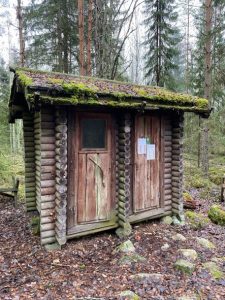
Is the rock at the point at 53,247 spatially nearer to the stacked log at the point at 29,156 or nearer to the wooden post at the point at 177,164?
the stacked log at the point at 29,156

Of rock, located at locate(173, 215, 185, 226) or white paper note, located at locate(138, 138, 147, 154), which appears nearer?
white paper note, located at locate(138, 138, 147, 154)

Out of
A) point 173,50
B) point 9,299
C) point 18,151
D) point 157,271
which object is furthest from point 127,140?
point 18,151

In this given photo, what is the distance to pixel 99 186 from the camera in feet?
19.6

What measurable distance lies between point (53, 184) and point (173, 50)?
13765 mm

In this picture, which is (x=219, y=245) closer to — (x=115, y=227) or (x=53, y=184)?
(x=115, y=227)

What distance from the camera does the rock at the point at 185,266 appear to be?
470cm

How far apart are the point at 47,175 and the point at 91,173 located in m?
0.99

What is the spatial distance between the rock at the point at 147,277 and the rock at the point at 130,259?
48 cm

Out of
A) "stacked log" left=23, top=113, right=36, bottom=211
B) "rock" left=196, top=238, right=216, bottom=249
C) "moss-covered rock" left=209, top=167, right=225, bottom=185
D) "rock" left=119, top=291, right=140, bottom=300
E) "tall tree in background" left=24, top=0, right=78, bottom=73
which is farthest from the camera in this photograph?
"tall tree in background" left=24, top=0, right=78, bottom=73

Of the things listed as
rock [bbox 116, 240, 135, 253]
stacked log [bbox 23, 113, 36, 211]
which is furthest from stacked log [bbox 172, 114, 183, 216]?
stacked log [bbox 23, 113, 36, 211]

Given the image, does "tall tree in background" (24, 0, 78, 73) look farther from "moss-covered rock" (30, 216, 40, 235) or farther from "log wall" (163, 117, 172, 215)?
"moss-covered rock" (30, 216, 40, 235)

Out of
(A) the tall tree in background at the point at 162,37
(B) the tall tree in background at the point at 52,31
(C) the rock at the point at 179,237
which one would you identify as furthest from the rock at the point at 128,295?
(A) the tall tree in background at the point at 162,37

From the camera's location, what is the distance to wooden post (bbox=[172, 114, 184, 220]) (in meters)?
6.86

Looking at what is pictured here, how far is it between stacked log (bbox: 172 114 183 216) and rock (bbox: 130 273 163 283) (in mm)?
2733
